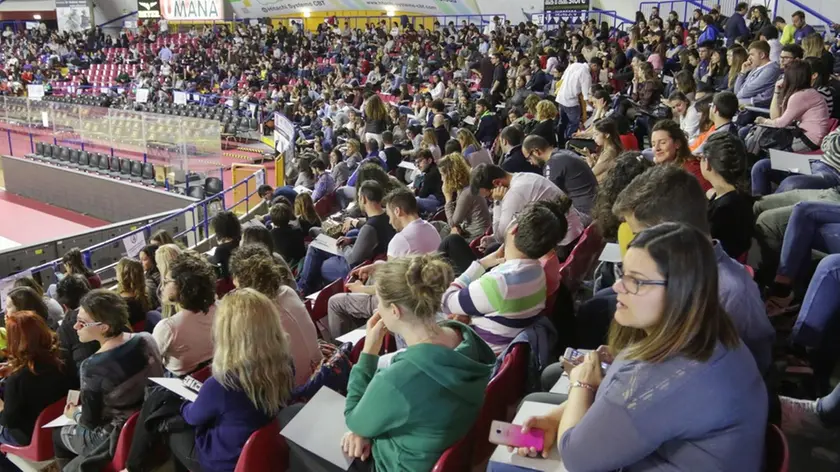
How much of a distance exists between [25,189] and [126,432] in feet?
48.4

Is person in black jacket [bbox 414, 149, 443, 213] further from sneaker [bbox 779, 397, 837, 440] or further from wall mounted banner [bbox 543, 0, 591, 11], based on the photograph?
wall mounted banner [bbox 543, 0, 591, 11]

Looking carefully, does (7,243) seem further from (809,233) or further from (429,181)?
(809,233)

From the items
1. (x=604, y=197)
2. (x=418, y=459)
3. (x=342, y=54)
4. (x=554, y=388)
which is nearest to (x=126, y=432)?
(x=418, y=459)

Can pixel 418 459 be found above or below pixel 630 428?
below

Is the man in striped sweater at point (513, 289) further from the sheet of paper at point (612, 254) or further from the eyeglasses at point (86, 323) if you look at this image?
the eyeglasses at point (86, 323)

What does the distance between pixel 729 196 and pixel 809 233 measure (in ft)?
1.58

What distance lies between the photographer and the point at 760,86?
614cm

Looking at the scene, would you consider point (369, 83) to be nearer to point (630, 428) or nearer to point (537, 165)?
point (537, 165)

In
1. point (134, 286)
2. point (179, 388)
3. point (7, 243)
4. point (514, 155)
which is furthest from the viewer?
point (7, 243)

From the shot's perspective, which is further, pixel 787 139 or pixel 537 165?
pixel 537 165

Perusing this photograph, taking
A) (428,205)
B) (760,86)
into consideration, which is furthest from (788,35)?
(428,205)

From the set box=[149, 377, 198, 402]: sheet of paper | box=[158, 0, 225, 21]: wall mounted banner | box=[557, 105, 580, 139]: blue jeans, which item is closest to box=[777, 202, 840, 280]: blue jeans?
box=[149, 377, 198, 402]: sheet of paper

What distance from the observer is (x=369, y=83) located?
18.0m

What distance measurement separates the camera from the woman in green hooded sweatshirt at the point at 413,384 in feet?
6.95
